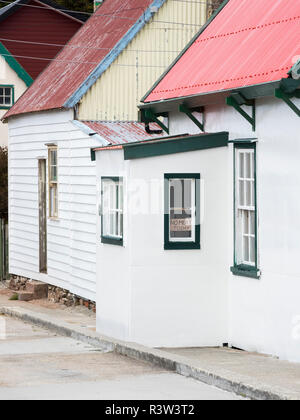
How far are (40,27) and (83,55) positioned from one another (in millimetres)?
16481

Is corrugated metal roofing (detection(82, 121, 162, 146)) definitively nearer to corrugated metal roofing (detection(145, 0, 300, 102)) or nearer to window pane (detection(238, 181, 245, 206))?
corrugated metal roofing (detection(145, 0, 300, 102))

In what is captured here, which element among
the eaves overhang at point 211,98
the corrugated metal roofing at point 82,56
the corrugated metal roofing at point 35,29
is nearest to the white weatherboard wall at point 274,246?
the eaves overhang at point 211,98

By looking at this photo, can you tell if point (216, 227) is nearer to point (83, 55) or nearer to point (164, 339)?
point (164, 339)

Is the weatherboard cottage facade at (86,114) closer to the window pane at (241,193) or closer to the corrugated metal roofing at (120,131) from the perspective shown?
the corrugated metal roofing at (120,131)

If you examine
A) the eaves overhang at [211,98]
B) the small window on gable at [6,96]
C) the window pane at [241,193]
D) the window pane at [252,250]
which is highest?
the small window on gable at [6,96]

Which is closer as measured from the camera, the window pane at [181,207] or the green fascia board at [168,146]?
the green fascia board at [168,146]

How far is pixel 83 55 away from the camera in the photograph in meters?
21.7

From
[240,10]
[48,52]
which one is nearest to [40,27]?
[48,52]

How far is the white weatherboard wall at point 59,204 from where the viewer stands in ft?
64.3

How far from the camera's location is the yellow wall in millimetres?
20344

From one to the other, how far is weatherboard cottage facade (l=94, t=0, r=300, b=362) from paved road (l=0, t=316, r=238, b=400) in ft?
3.78

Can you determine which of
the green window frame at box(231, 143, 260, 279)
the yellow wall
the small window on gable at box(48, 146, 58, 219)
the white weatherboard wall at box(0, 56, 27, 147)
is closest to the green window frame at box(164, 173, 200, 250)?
the green window frame at box(231, 143, 260, 279)

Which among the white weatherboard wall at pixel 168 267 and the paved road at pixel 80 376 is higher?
the white weatherboard wall at pixel 168 267

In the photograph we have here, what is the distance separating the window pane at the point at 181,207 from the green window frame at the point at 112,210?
2.50 ft
